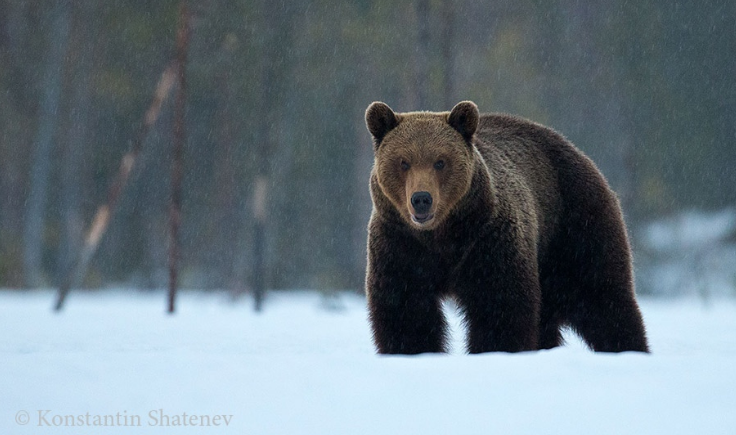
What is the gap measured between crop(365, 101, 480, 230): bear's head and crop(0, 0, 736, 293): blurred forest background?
1835cm

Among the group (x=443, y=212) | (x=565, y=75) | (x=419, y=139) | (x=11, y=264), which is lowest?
(x=11, y=264)

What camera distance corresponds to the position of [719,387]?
13.8 ft

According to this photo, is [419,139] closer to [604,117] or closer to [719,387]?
[719,387]

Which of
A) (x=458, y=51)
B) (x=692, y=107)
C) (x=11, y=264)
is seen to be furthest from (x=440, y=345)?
(x=458, y=51)

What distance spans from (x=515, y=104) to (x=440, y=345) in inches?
895

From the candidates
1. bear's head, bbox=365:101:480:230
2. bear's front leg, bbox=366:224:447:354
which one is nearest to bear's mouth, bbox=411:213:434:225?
bear's head, bbox=365:101:480:230

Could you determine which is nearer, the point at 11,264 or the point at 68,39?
the point at 11,264

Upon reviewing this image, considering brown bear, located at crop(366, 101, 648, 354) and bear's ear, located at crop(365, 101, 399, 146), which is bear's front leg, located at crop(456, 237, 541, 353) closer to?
brown bear, located at crop(366, 101, 648, 354)

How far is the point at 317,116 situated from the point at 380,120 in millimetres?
22312

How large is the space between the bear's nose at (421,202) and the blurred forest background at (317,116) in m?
19.0

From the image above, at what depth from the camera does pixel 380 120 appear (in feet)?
19.9

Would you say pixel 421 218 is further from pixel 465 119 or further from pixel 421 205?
pixel 465 119

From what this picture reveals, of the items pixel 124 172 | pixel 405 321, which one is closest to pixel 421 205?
pixel 405 321

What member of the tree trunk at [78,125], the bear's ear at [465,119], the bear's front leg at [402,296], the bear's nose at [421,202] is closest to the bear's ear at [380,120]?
the bear's ear at [465,119]
